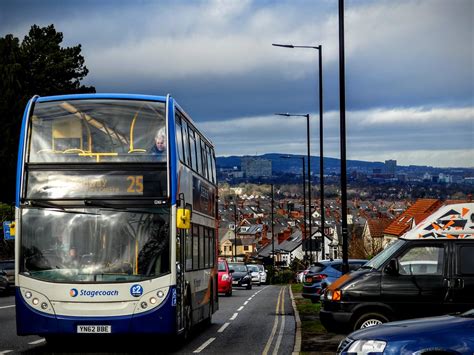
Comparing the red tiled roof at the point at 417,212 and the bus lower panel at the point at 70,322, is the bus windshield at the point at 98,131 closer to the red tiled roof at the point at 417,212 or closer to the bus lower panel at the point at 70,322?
the bus lower panel at the point at 70,322

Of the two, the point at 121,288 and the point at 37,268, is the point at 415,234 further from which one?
the point at 37,268

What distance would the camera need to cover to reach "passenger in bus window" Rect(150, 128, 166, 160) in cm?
1641

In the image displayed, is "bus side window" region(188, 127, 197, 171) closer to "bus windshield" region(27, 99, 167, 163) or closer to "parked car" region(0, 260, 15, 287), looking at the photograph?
"bus windshield" region(27, 99, 167, 163)

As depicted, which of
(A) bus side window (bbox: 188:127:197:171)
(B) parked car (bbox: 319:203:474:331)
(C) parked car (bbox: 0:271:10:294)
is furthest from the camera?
(C) parked car (bbox: 0:271:10:294)

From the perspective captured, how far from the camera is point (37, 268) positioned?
16.1 meters

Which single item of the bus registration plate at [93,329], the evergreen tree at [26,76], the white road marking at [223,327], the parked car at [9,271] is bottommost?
the white road marking at [223,327]

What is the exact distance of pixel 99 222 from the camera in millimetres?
16266

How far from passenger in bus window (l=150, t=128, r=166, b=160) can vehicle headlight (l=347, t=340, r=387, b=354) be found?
688cm

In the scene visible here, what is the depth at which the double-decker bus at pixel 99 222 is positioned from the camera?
52.3ft

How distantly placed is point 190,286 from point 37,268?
3.49 meters

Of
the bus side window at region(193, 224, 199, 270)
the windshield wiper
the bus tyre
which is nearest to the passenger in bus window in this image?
the windshield wiper

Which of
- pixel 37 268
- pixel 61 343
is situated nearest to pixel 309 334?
pixel 61 343

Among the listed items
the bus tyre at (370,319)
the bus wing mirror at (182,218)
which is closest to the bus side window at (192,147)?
the bus wing mirror at (182,218)

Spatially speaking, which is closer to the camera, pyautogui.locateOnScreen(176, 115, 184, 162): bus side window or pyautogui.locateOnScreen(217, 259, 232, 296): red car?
pyautogui.locateOnScreen(176, 115, 184, 162): bus side window
